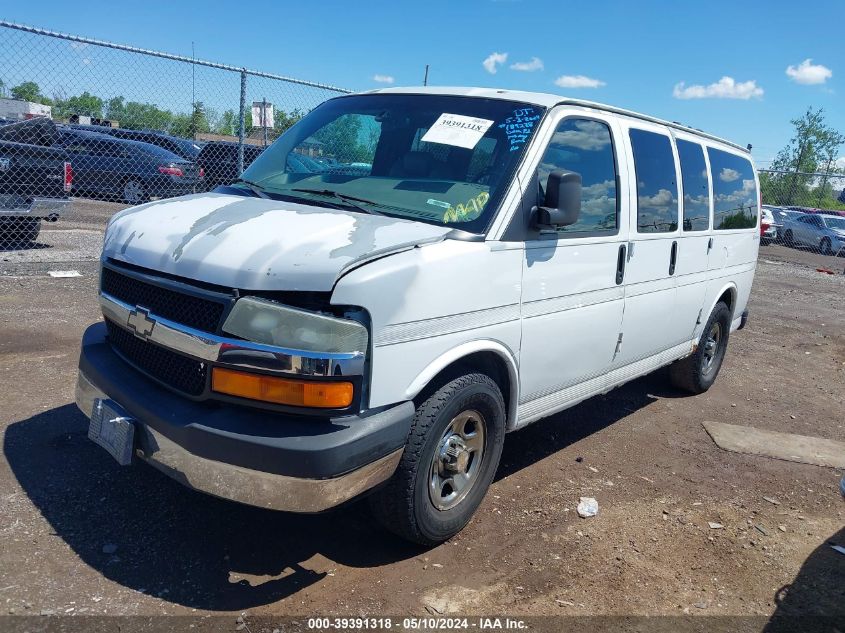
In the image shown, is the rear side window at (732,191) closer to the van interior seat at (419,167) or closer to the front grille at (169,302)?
the van interior seat at (419,167)

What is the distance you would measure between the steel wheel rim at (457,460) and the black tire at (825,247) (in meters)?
25.4

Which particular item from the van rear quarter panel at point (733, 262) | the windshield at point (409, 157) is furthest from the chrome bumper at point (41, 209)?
the van rear quarter panel at point (733, 262)

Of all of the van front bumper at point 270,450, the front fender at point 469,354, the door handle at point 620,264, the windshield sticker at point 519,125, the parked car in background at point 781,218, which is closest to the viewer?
the van front bumper at point 270,450

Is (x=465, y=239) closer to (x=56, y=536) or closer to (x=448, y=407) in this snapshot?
(x=448, y=407)

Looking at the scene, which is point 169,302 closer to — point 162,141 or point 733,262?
point 733,262

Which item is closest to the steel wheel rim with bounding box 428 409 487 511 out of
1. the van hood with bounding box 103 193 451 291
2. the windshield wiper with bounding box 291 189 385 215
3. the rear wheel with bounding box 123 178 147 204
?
the van hood with bounding box 103 193 451 291

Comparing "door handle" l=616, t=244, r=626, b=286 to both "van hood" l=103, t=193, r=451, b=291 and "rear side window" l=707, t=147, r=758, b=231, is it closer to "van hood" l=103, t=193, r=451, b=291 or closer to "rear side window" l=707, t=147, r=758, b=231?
"van hood" l=103, t=193, r=451, b=291

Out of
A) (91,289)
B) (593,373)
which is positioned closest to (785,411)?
(593,373)

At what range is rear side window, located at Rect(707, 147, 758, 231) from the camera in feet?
19.2

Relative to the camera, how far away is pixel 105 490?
12.0 ft

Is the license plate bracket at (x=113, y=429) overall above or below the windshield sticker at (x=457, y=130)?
below

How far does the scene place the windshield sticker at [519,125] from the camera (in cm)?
362

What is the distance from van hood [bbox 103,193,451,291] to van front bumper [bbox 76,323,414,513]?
1.78ft

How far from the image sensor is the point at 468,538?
361cm
